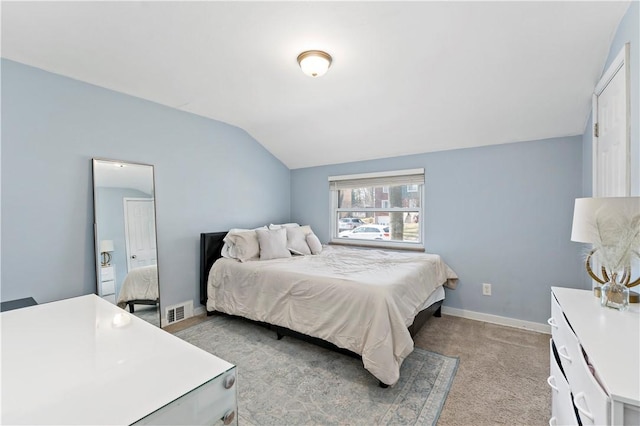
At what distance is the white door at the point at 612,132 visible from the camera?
1.51 meters

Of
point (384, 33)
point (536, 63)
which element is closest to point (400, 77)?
point (384, 33)

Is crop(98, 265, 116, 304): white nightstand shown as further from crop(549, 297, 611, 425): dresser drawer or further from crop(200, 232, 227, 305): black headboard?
crop(549, 297, 611, 425): dresser drawer

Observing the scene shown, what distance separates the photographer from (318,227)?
432 cm

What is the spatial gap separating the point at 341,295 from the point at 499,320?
2.03 metres

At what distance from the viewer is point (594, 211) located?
1.24 metres

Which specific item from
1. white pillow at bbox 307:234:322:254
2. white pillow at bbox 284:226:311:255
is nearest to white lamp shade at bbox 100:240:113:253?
white pillow at bbox 284:226:311:255

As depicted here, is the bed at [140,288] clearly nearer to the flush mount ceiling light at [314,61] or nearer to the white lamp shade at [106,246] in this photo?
the white lamp shade at [106,246]

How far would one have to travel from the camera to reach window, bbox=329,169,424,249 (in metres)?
3.57

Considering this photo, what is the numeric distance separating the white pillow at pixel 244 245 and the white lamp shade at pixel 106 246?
3.56 ft

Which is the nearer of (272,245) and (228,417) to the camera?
(228,417)

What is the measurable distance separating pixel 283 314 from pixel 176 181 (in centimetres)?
187

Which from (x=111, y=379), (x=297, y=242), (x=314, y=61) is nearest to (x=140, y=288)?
(x=297, y=242)

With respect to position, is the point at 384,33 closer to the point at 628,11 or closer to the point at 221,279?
the point at 628,11

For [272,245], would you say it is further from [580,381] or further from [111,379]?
[580,381]
